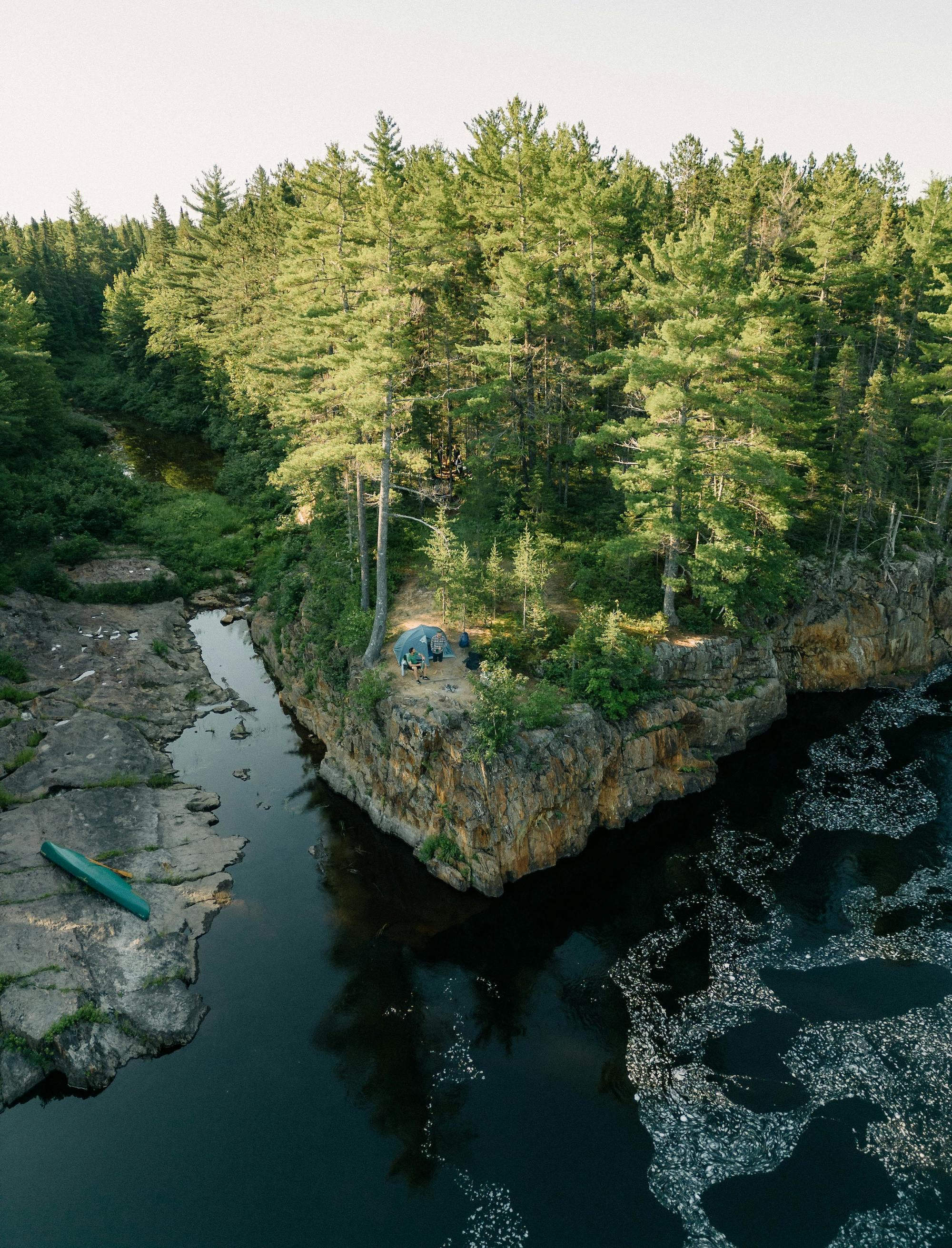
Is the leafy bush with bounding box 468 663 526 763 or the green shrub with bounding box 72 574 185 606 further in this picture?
the green shrub with bounding box 72 574 185 606

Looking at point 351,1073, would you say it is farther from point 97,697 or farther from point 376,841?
point 97,697

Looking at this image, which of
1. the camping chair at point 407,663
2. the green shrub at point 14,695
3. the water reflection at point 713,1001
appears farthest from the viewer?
the green shrub at point 14,695

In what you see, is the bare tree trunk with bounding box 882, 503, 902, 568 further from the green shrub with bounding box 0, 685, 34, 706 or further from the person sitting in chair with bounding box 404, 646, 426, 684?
the green shrub with bounding box 0, 685, 34, 706

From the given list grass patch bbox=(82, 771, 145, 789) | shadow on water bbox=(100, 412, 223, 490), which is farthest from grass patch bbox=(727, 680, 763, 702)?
shadow on water bbox=(100, 412, 223, 490)

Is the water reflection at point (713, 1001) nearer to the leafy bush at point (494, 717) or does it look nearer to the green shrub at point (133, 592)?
the leafy bush at point (494, 717)

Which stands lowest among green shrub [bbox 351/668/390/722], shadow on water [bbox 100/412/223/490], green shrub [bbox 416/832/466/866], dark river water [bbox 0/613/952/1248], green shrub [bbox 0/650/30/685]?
dark river water [bbox 0/613/952/1248]

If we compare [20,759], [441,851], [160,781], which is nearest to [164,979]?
[441,851]

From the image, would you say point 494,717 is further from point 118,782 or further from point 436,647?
point 118,782

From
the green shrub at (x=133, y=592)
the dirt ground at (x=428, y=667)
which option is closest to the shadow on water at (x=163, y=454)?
the green shrub at (x=133, y=592)
